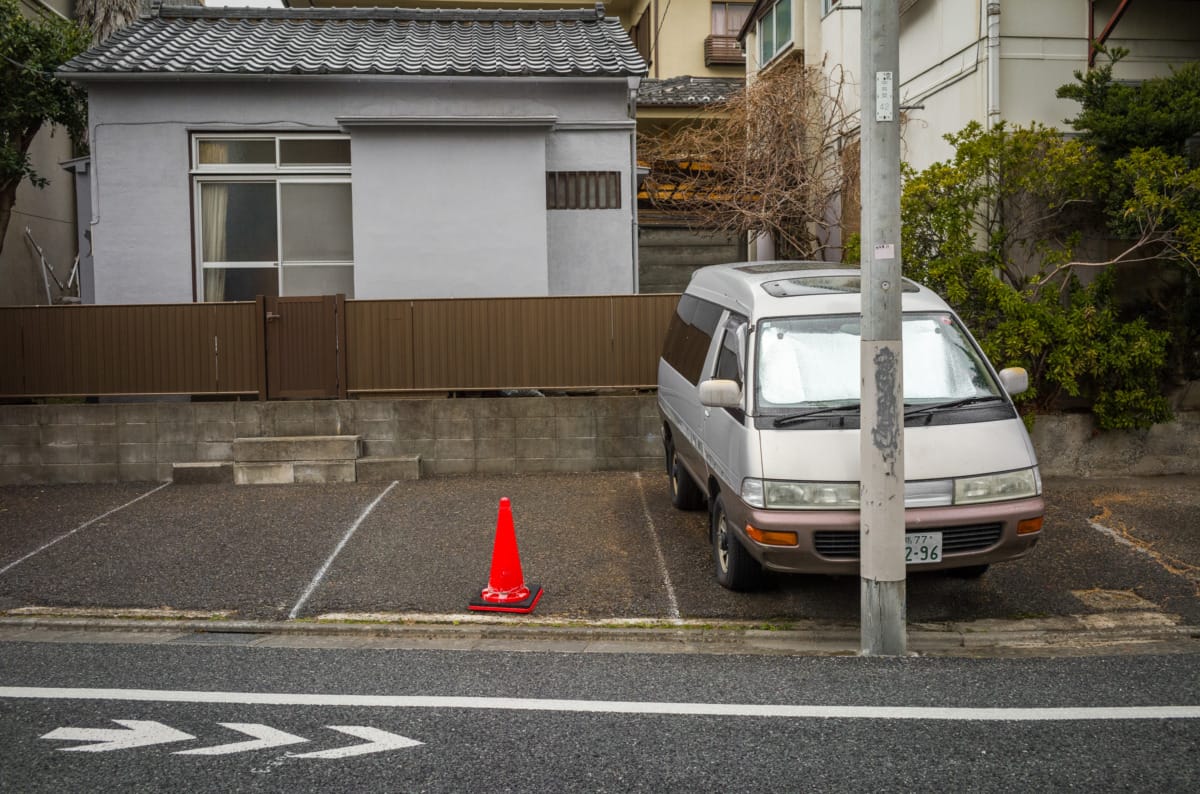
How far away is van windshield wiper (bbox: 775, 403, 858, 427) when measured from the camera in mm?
6621

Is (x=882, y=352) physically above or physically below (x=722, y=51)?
below

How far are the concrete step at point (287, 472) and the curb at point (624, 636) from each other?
3.78 m

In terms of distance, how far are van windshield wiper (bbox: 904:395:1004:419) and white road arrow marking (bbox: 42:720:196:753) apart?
4.44m

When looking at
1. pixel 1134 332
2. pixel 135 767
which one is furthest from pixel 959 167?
pixel 135 767

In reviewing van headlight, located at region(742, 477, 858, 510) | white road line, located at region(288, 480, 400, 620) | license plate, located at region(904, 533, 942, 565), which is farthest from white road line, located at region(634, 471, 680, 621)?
white road line, located at region(288, 480, 400, 620)

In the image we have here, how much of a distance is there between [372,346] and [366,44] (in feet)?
17.7

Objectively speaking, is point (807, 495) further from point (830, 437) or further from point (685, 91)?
point (685, 91)

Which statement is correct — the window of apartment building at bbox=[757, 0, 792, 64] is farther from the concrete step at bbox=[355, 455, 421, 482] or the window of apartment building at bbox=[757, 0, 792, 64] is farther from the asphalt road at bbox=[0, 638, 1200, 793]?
the asphalt road at bbox=[0, 638, 1200, 793]

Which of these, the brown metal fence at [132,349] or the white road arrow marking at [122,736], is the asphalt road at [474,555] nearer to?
the brown metal fence at [132,349]

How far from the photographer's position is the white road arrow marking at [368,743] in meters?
4.63

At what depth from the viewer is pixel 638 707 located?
5.23 metres

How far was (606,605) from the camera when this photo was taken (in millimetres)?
7180

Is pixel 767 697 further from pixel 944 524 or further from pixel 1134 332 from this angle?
pixel 1134 332

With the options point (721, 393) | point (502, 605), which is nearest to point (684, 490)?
point (721, 393)
